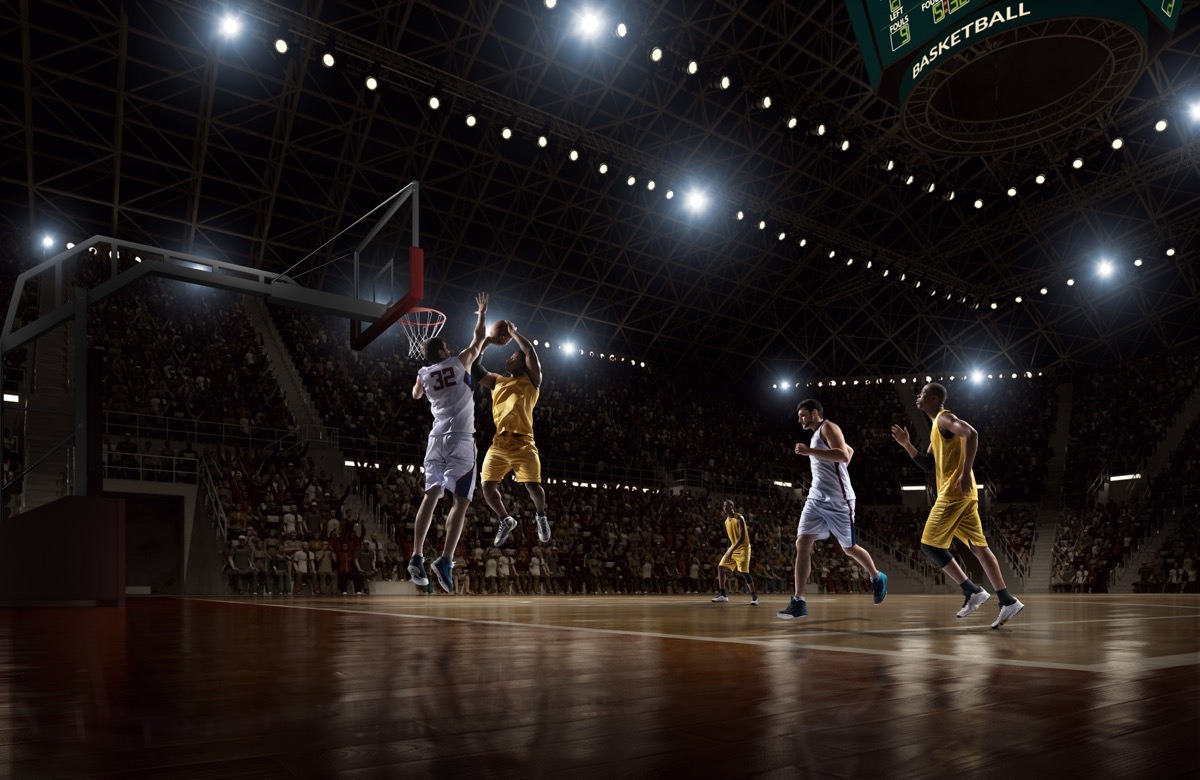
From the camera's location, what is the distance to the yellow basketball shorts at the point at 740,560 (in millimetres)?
14359

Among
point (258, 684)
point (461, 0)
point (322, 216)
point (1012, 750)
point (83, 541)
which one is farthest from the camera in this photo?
point (322, 216)

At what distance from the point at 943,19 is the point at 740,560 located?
26.9 feet

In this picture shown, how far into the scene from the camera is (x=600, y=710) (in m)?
2.13

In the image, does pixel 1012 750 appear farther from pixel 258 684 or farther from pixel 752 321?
pixel 752 321

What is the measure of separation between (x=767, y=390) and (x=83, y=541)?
1318 inches

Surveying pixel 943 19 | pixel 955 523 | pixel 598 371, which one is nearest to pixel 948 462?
pixel 955 523

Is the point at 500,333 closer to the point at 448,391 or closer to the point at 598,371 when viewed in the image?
the point at 448,391

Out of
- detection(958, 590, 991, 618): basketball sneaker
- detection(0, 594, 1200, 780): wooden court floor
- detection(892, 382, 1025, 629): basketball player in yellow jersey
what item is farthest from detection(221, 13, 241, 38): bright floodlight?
detection(958, 590, 991, 618): basketball sneaker

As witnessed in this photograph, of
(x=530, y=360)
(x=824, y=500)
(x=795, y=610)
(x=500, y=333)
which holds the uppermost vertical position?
(x=500, y=333)

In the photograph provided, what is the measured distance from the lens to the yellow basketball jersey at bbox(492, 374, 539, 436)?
8219 mm

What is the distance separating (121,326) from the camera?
20922 millimetres

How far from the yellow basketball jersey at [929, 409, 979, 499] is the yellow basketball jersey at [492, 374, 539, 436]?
134 inches

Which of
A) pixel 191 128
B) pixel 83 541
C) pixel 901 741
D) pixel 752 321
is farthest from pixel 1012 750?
pixel 752 321

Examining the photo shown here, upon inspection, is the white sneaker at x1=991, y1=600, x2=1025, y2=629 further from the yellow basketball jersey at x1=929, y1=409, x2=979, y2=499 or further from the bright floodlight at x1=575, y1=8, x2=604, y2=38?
the bright floodlight at x1=575, y1=8, x2=604, y2=38
